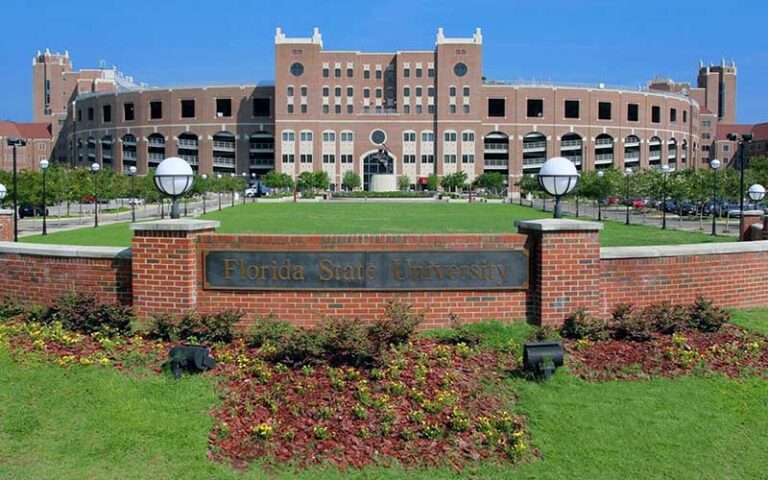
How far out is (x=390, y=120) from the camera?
103688 mm

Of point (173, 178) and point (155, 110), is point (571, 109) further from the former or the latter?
point (173, 178)

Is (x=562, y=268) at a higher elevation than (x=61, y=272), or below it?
higher

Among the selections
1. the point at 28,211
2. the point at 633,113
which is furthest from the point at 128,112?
the point at 633,113

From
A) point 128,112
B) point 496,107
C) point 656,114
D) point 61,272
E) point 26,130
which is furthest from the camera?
point 26,130

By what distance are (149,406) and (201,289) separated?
223 centimetres

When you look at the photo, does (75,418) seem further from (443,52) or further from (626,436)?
(443,52)

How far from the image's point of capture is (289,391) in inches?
279

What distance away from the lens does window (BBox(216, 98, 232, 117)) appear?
108875mm

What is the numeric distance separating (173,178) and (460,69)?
9641cm

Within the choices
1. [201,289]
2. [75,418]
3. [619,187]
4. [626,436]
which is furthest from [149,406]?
[619,187]

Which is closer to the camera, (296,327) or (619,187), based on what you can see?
(296,327)

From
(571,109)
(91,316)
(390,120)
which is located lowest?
(91,316)

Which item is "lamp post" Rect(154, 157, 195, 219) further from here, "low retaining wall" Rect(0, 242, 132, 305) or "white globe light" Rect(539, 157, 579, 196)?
"white globe light" Rect(539, 157, 579, 196)

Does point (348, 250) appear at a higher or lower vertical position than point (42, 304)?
higher
